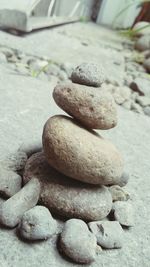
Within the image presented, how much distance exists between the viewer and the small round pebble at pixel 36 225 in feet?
2.48

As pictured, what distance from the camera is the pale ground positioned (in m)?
0.76

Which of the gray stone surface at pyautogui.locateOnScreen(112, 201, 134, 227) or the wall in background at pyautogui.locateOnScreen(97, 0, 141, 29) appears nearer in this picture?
the gray stone surface at pyautogui.locateOnScreen(112, 201, 134, 227)

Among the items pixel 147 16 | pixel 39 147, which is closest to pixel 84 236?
pixel 39 147

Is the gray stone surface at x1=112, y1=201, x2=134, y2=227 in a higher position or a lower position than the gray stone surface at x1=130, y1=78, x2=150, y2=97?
higher

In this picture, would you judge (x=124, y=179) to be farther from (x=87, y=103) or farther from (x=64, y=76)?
(x=64, y=76)

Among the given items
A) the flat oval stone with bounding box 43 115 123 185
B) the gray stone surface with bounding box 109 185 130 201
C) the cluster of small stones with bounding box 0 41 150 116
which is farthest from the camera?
the cluster of small stones with bounding box 0 41 150 116

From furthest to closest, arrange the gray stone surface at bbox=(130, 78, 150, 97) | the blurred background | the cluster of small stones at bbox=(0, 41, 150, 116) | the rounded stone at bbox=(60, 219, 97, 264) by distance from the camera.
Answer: the blurred background
the gray stone surface at bbox=(130, 78, 150, 97)
the cluster of small stones at bbox=(0, 41, 150, 116)
the rounded stone at bbox=(60, 219, 97, 264)

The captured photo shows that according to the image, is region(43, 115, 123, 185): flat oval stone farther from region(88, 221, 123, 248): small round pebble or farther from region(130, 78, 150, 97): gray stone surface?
region(130, 78, 150, 97): gray stone surface

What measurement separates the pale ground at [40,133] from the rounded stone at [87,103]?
29 centimetres

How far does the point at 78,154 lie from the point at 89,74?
23cm

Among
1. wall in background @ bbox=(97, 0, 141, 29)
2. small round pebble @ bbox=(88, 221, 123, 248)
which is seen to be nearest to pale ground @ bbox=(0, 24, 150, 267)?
small round pebble @ bbox=(88, 221, 123, 248)

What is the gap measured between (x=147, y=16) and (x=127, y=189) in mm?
4291

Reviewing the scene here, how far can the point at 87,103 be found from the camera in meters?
0.89

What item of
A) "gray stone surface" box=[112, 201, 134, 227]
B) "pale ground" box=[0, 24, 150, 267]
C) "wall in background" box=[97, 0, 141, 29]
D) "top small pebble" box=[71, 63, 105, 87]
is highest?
"top small pebble" box=[71, 63, 105, 87]
